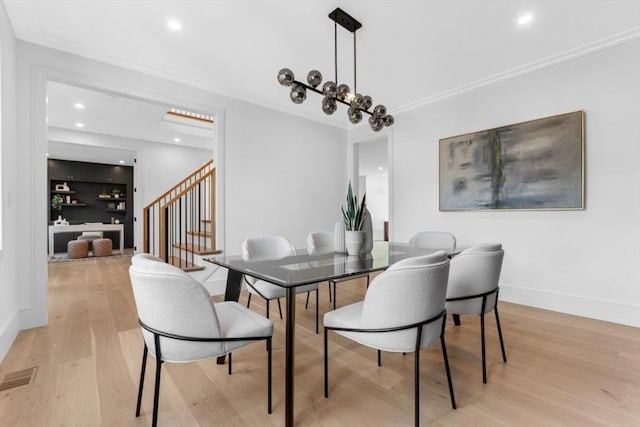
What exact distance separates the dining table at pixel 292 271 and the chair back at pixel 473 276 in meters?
0.38

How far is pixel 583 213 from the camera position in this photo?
275cm

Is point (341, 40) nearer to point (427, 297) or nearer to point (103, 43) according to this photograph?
point (103, 43)

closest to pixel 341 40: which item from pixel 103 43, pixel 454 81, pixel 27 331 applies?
pixel 454 81

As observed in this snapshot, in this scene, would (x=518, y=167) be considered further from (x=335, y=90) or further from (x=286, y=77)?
(x=286, y=77)

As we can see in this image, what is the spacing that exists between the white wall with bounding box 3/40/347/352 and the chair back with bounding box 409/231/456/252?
2.10m

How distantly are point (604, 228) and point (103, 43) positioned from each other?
494 centimetres

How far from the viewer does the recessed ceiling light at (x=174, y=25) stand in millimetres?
2342

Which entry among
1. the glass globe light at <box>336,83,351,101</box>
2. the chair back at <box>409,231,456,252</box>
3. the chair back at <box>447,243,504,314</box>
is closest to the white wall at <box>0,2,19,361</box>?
the glass globe light at <box>336,83,351,101</box>

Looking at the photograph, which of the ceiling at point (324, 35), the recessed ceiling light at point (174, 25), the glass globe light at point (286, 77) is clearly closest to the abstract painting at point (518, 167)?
the ceiling at point (324, 35)

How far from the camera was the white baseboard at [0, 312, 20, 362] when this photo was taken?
1.95 metres

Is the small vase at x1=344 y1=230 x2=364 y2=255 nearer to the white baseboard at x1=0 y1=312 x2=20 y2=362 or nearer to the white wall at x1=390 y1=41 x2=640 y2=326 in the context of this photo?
the white wall at x1=390 y1=41 x2=640 y2=326

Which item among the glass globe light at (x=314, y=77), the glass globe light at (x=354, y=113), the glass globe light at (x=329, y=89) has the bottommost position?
the glass globe light at (x=354, y=113)

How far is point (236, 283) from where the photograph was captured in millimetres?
1944

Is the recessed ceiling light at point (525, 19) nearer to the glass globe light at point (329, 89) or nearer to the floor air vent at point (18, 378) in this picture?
the glass globe light at point (329, 89)
